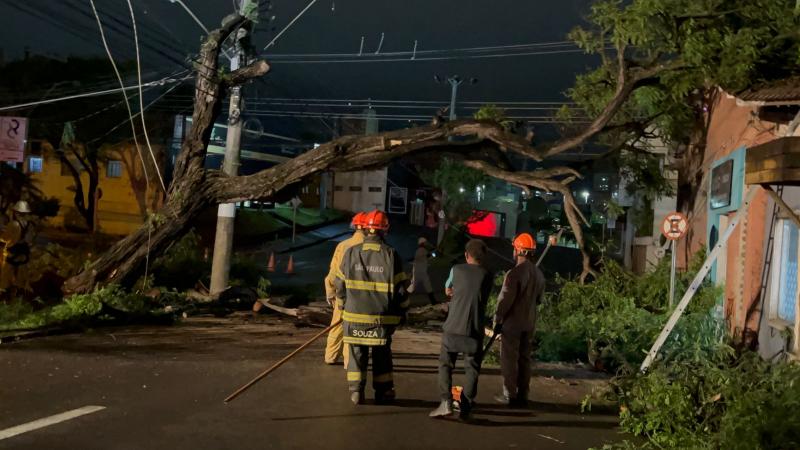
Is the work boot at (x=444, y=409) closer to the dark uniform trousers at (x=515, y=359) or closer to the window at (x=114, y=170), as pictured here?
the dark uniform trousers at (x=515, y=359)

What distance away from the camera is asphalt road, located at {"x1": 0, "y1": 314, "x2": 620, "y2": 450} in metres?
6.00

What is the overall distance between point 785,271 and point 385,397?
5694mm

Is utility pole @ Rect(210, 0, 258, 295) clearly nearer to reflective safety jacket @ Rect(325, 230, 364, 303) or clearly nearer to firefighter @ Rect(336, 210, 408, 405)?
reflective safety jacket @ Rect(325, 230, 364, 303)

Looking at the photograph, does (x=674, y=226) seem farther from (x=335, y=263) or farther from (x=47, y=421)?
(x=47, y=421)

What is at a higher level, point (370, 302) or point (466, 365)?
point (370, 302)

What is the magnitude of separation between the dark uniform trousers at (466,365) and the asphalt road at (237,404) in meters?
0.26

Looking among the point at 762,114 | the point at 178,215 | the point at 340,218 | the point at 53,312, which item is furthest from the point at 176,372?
the point at 340,218

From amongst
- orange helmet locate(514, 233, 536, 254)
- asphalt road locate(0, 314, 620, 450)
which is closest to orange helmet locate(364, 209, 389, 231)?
orange helmet locate(514, 233, 536, 254)

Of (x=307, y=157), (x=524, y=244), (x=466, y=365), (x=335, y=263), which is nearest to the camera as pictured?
(x=466, y=365)

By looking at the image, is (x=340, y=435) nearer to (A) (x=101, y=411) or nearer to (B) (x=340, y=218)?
(A) (x=101, y=411)

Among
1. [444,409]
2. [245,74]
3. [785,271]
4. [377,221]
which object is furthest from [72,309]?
[785,271]

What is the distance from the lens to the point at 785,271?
31.2 feet

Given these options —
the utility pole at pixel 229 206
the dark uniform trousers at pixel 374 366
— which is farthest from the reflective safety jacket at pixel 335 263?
the utility pole at pixel 229 206

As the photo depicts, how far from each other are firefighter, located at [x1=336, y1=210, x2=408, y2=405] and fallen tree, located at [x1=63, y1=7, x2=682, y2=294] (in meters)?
5.41
